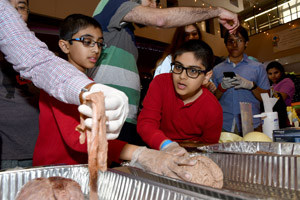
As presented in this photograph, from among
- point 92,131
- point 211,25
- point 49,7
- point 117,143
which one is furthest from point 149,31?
point 92,131

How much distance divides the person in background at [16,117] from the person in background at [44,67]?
488 millimetres

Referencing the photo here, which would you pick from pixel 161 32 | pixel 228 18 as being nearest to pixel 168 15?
pixel 228 18

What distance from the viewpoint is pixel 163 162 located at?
3.01 ft

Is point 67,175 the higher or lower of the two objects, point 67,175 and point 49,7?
the lower

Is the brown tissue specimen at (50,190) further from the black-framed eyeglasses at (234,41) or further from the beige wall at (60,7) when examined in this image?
the beige wall at (60,7)

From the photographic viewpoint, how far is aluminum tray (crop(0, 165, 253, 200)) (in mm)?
615

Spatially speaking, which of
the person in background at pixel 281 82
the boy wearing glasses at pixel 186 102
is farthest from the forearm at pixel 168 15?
the person in background at pixel 281 82

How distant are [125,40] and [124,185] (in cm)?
117

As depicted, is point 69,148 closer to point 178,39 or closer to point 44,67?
point 44,67

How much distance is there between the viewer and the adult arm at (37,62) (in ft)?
2.64

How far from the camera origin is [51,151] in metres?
1.03

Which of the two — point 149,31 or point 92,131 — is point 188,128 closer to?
point 92,131

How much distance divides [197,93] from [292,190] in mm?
953

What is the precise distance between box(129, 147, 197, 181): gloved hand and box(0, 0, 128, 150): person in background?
26cm
